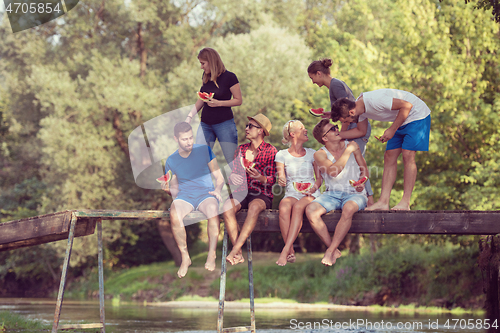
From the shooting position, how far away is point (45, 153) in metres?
25.3

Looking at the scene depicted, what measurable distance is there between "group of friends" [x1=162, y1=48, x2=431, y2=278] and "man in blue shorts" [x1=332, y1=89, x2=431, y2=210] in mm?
12

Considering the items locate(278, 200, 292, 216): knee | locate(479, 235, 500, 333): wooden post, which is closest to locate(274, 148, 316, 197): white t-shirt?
locate(278, 200, 292, 216): knee

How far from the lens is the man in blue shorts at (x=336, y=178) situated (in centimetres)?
689

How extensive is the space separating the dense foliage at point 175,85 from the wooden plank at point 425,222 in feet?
29.6

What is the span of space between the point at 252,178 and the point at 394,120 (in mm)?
2000

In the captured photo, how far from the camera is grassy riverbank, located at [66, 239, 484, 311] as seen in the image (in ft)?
60.8

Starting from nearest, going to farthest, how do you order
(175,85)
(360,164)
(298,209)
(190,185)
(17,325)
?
(298,209)
(360,164)
(190,185)
(17,325)
(175,85)

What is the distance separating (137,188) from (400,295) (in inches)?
497

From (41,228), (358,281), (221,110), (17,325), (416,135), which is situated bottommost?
(358,281)

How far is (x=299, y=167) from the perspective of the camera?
7.34m

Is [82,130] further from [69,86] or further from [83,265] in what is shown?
[83,265]

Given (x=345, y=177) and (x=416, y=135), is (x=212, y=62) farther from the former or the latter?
(x=416, y=135)

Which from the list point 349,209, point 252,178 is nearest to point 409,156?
point 349,209

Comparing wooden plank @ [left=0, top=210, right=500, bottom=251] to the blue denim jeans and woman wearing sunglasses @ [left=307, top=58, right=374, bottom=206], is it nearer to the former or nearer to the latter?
woman wearing sunglasses @ [left=307, top=58, right=374, bottom=206]
